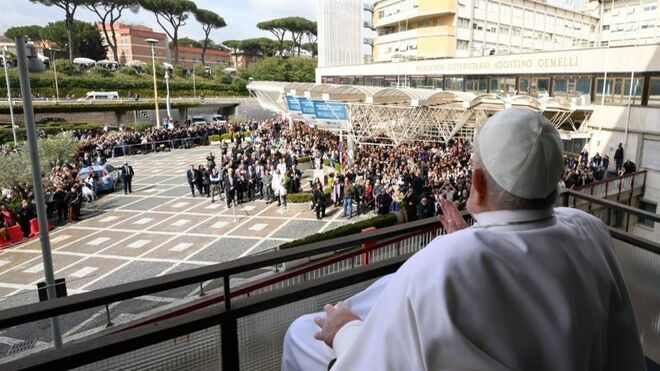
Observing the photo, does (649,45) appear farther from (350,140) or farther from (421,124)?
(350,140)

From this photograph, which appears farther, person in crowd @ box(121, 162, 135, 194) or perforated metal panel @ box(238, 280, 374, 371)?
person in crowd @ box(121, 162, 135, 194)

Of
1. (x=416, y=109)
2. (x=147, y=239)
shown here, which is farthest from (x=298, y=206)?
(x=416, y=109)

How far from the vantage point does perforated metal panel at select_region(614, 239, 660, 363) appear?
10.7ft

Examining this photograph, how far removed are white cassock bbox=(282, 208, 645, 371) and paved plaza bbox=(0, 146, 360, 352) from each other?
27.1ft

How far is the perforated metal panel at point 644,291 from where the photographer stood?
3.25 meters

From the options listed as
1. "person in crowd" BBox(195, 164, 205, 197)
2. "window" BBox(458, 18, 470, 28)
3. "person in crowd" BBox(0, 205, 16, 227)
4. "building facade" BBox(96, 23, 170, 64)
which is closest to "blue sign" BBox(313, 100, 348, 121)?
"person in crowd" BBox(195, 164, 205, 197)

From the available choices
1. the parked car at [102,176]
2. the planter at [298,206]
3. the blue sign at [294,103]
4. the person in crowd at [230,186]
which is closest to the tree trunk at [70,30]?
the parked car at [102,176]

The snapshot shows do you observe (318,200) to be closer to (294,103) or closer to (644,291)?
(294,103)

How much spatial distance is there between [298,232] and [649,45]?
66.3 feet

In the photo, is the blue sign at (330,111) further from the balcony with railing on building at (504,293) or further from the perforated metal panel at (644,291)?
the balcony with railing on building at (504,293)

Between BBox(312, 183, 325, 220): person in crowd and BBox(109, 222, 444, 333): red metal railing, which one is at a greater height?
BBox(109, 222, 444, 333): red metal railing

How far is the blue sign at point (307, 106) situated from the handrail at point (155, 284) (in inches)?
897

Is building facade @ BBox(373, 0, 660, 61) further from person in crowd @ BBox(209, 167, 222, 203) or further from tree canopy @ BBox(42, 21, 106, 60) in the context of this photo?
tree canopy @ BBox(42, 21, 106, 60)

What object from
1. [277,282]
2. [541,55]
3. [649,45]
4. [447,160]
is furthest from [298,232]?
[541,55]
